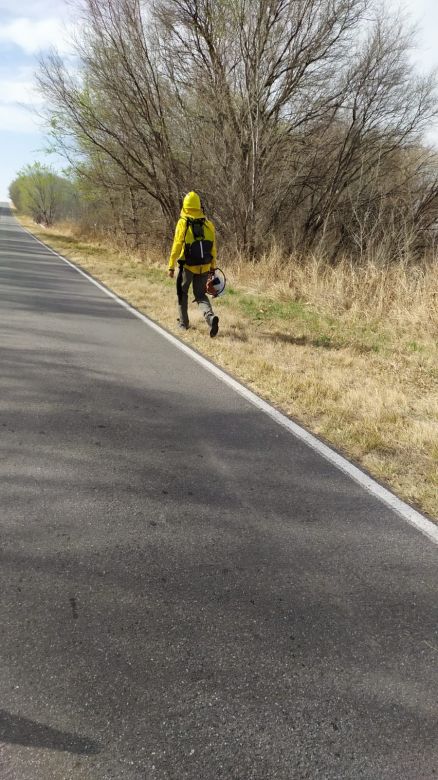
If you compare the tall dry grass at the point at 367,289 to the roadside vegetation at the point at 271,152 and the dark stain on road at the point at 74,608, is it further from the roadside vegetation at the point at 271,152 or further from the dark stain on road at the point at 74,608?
the dark stain on road at the point at 74,608

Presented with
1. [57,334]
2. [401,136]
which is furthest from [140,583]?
[401,136]

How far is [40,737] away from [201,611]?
824 mm

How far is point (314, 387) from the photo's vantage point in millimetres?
5855

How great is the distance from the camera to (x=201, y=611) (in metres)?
2.40

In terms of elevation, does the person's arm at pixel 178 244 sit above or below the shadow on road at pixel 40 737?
above

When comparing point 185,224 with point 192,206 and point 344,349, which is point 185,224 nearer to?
point 192,206

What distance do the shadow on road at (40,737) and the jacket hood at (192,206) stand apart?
22.8 ft

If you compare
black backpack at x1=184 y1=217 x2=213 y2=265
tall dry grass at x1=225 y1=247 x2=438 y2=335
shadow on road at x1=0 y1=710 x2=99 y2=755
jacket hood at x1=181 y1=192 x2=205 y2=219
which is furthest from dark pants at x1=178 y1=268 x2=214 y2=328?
shadow on road at x1=0 y1=710 x2=99 y2=755

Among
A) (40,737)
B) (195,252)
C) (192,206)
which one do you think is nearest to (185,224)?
(192,206)

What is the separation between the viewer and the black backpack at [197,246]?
7.86 m

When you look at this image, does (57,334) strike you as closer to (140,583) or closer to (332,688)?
(140,583)

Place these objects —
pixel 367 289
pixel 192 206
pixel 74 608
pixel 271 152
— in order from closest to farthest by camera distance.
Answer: pixel 74 608 → pixel 192 206 → pixel 367 289 → pixel 271 152

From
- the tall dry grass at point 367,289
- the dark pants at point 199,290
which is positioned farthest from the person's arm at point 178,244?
the tall dry grass at point 367,289

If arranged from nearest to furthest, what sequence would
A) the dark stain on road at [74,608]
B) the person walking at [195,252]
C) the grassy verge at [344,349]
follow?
the dark stain on road at [74,608]
the grassy verge at [344,349]
the person walking at [195,252]
